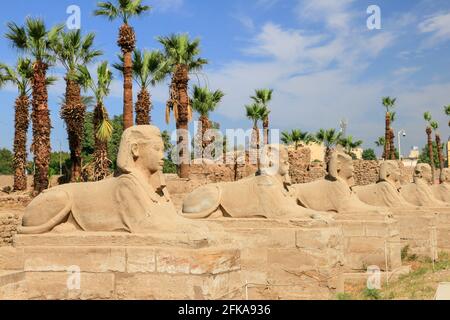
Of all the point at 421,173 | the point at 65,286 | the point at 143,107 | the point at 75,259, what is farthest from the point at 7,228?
the point at 421,173

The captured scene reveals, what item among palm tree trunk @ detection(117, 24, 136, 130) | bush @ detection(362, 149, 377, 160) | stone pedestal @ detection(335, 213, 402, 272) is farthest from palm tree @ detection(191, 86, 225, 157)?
bush @ detection(362, 149, 377, 160)

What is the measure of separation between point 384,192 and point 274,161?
525cm

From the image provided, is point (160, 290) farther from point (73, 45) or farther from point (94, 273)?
point (73, 45)

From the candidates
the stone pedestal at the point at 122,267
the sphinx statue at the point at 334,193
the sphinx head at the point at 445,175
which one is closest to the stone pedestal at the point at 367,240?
the sphinx statue at the point at 334,193

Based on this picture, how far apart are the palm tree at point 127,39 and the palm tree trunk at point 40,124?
3.20 metres

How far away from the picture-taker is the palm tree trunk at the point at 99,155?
21828 millimetres

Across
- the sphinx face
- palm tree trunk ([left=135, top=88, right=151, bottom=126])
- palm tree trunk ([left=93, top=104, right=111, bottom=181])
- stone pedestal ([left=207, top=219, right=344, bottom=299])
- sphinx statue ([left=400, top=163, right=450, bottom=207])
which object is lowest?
stone pedestal ([left=207, top=219, right=344, bottom=299])

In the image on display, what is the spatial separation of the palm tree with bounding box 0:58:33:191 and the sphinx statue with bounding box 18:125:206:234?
63.9ft

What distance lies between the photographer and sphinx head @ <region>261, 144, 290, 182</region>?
9.27 m

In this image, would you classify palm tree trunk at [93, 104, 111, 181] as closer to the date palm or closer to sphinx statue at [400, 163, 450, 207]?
the date palm

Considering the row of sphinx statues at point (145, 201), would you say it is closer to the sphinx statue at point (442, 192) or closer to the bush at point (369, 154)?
the sphinx statue at point (442, 192)

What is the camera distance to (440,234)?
48.2 feet
